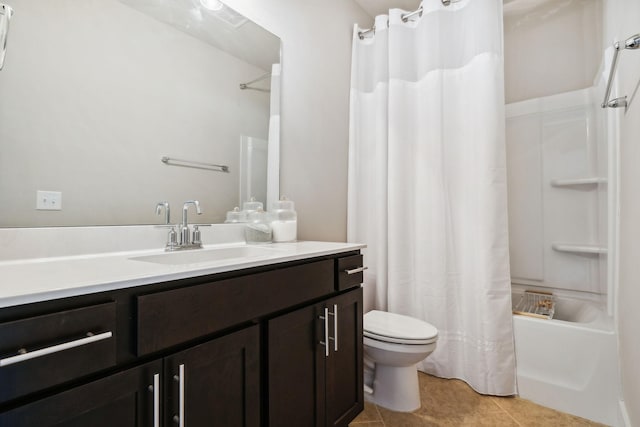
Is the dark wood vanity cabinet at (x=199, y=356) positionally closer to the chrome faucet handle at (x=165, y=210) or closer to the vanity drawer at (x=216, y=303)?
the vanity drawer at (x=216, y=303)

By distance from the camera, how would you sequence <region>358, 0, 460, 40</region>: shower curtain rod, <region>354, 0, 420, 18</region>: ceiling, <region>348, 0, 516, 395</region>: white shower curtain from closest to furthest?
<region>348, 0, 516, 395</region>: white shower curtain < <region>358, 0, 460, 40</region>: shower curtain rod < <region>354, 0, 420, 18</region>: ceiling

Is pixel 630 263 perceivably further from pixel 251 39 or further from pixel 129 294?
pixel 251 39

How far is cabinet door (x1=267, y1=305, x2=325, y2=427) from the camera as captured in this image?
1.02 m

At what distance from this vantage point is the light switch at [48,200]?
1.02 m

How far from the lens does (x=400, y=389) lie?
1.66 metres

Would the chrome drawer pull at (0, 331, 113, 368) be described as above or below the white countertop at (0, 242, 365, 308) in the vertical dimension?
below

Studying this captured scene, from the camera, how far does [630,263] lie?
134 centimetres

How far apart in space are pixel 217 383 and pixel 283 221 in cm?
89

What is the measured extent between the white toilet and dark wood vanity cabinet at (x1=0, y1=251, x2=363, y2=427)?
13.0 inches

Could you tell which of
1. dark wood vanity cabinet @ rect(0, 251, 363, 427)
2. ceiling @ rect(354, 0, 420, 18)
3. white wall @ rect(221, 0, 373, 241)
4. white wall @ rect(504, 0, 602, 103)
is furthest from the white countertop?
white wall @ rect(504, 0, 602, 103)

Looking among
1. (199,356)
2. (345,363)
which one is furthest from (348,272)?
(199,356)

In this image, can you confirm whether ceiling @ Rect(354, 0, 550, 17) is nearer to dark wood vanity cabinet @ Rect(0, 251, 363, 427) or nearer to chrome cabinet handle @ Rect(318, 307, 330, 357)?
dark wood vanity cabinet @ Rect(0, 251, 363, 427)

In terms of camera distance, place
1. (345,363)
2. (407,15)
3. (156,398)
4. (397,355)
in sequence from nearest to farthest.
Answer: (156,398), (345,363), (397,355), (407,15)

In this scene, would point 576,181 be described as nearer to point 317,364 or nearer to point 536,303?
point 536,303
